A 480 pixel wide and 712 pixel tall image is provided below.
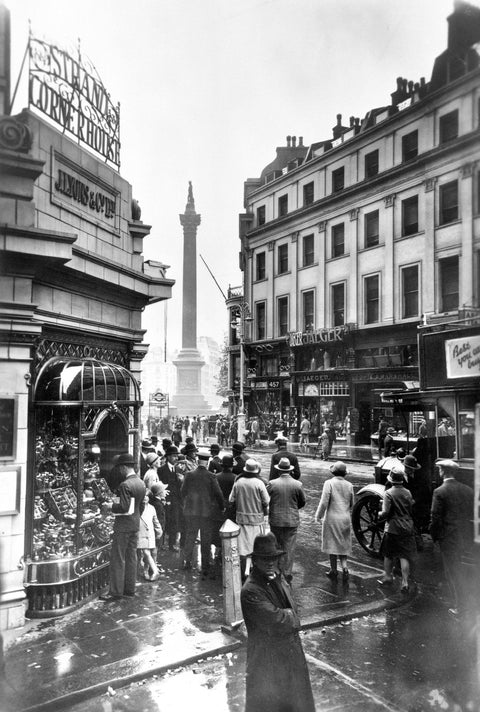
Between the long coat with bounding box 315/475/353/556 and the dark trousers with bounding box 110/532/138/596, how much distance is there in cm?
277

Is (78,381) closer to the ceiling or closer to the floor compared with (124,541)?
closer to the ceiling

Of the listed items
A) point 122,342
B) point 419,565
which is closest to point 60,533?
point 122,342

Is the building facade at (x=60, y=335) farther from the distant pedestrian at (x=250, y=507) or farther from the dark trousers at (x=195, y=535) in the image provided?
the distant pedestrian at (x=250, y=507)

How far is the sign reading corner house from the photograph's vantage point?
142 inches

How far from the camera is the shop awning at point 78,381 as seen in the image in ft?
21.0

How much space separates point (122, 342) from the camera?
29.4 ft

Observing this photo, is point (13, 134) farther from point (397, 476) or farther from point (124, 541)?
point (397, 476)

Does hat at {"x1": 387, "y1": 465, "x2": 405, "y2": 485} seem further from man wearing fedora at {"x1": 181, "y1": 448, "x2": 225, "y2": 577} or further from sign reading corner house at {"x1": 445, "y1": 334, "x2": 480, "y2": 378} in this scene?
sign reading corner house at {"x1": 445, "y1": 334, "x2": 480, "y2": 378}

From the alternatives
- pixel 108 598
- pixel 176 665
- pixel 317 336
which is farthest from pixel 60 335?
pixel 317 336

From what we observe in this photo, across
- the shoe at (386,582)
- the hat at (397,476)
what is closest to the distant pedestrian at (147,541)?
the shoe at (386,582)

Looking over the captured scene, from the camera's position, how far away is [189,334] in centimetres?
4453

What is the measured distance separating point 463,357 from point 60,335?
5245mm

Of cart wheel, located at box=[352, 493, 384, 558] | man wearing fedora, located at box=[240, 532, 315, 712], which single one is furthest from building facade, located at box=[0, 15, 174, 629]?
cart wheel, located at box=[352, 493, 384, 558]

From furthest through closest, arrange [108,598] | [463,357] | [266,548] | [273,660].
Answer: [108,598] → [463,357] → [266,548] → [273,660]
